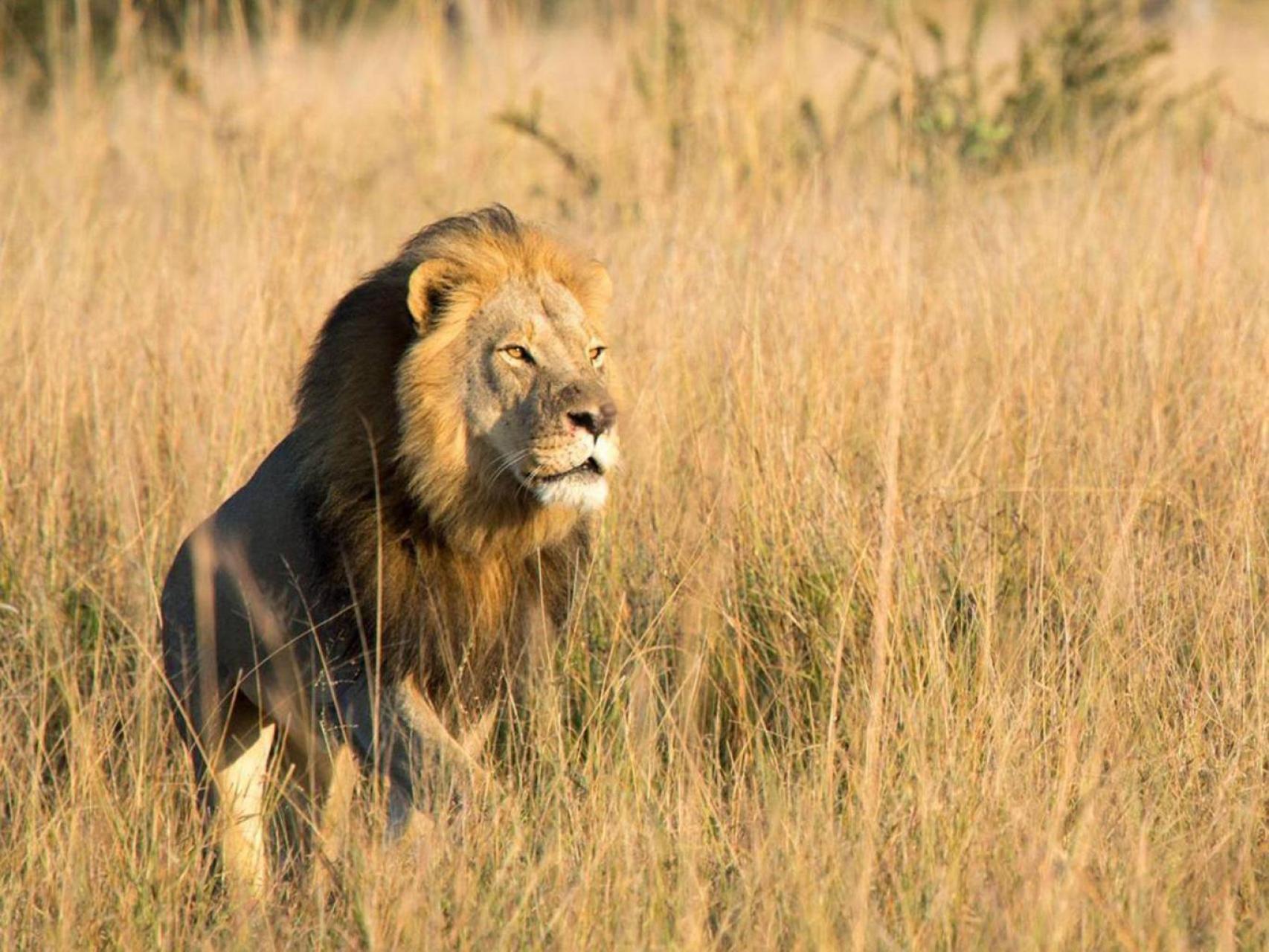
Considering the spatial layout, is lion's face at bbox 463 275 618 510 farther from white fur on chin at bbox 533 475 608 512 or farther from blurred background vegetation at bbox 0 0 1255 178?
blurred background vegetation at bbox 0 0 1255 178

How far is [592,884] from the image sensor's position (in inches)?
117

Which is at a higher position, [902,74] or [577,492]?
[902,74]

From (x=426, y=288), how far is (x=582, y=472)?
486 mm

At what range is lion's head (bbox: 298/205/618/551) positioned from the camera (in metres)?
3.51

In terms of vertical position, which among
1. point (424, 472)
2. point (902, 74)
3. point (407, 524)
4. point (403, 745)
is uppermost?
point (902, 74)

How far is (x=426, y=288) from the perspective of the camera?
3.54 metres

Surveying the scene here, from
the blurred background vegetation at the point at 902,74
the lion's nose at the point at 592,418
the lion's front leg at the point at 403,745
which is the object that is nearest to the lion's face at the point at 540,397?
the lion's nose at the point at 592,418

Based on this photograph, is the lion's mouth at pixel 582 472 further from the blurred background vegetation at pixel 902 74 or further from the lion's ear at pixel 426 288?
the blurred background vegetation at pixel 902 74

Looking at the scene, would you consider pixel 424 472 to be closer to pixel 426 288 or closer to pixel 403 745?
pixel 426 288

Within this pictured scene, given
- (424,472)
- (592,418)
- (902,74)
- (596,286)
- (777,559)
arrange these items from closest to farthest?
1. (592,418)
2. (424,472)
3. (596,286)
4. (777,559)
5. (902,74)

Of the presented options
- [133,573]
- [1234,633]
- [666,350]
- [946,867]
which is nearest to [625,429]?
[666,350]

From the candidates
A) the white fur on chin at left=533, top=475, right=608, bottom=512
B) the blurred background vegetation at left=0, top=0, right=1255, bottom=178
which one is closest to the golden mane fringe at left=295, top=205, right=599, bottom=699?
the white fur on chin at left=533, top=475, right=608, bottom=512

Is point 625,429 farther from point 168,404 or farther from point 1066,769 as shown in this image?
point 1066,769

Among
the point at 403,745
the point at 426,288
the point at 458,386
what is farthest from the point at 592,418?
the point at 403,745
